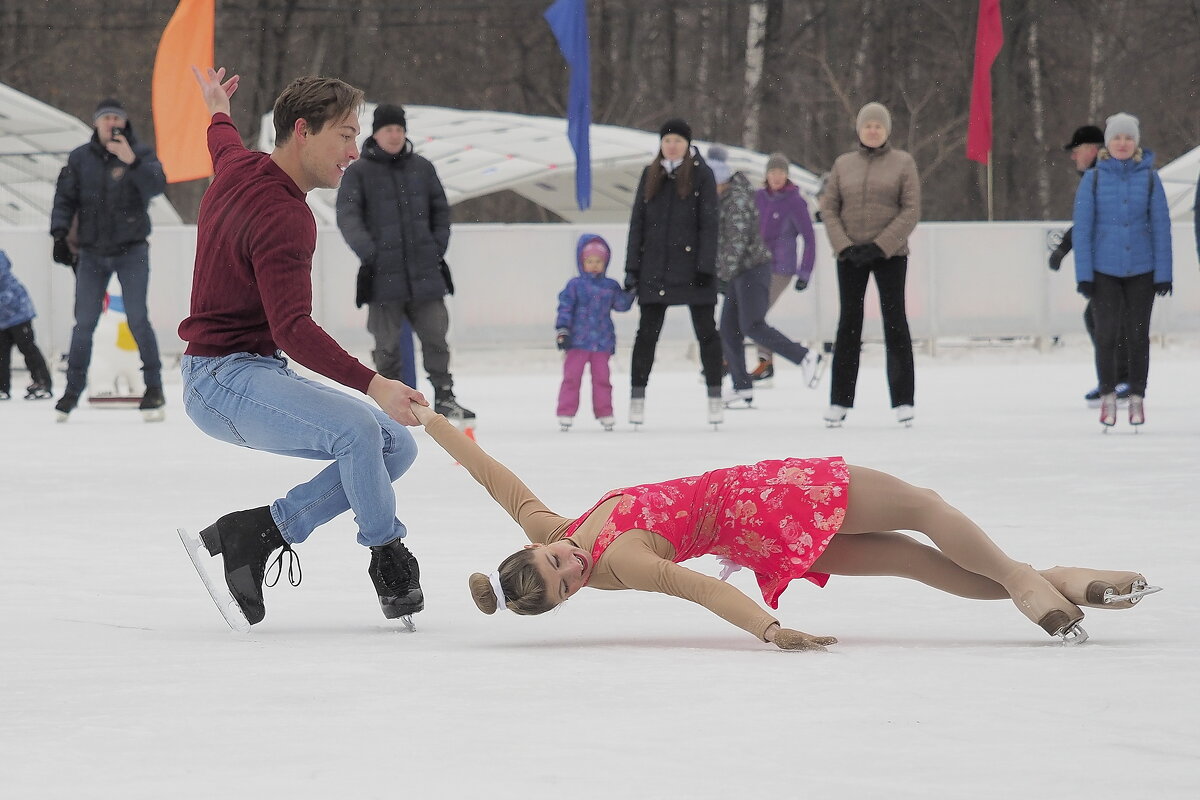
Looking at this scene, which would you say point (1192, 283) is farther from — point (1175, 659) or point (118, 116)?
point (1175, 659)

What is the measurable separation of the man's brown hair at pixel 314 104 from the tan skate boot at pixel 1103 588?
1823mm

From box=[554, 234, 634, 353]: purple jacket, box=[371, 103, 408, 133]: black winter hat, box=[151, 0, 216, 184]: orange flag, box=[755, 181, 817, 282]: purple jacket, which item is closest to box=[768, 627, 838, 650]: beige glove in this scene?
box=[554, 234, 634, 353]: purple jacket

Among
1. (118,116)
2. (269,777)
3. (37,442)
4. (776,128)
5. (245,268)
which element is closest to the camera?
(269,777)

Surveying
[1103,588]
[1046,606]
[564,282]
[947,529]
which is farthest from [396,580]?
[564,282]

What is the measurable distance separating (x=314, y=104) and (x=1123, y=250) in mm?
5712

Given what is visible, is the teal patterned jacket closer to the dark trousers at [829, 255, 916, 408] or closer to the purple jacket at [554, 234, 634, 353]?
the purple jacket at [554, 234, 634, 353]

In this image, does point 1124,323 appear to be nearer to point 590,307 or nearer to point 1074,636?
point 590,307

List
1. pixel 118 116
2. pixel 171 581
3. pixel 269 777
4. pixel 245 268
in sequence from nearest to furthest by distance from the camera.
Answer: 1. pixel 269 777
2. pixel 245 268
3. pixel 171 581
4. pixel 118 116

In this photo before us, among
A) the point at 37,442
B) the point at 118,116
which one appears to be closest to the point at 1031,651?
the point at 37,442

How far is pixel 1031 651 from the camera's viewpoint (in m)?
3.51

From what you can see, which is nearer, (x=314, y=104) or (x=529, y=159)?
→ (x=314, y=104)

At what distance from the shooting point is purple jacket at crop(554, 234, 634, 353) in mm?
9531

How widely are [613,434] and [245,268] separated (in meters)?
5.39

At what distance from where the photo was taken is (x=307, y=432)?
12.6 ft
